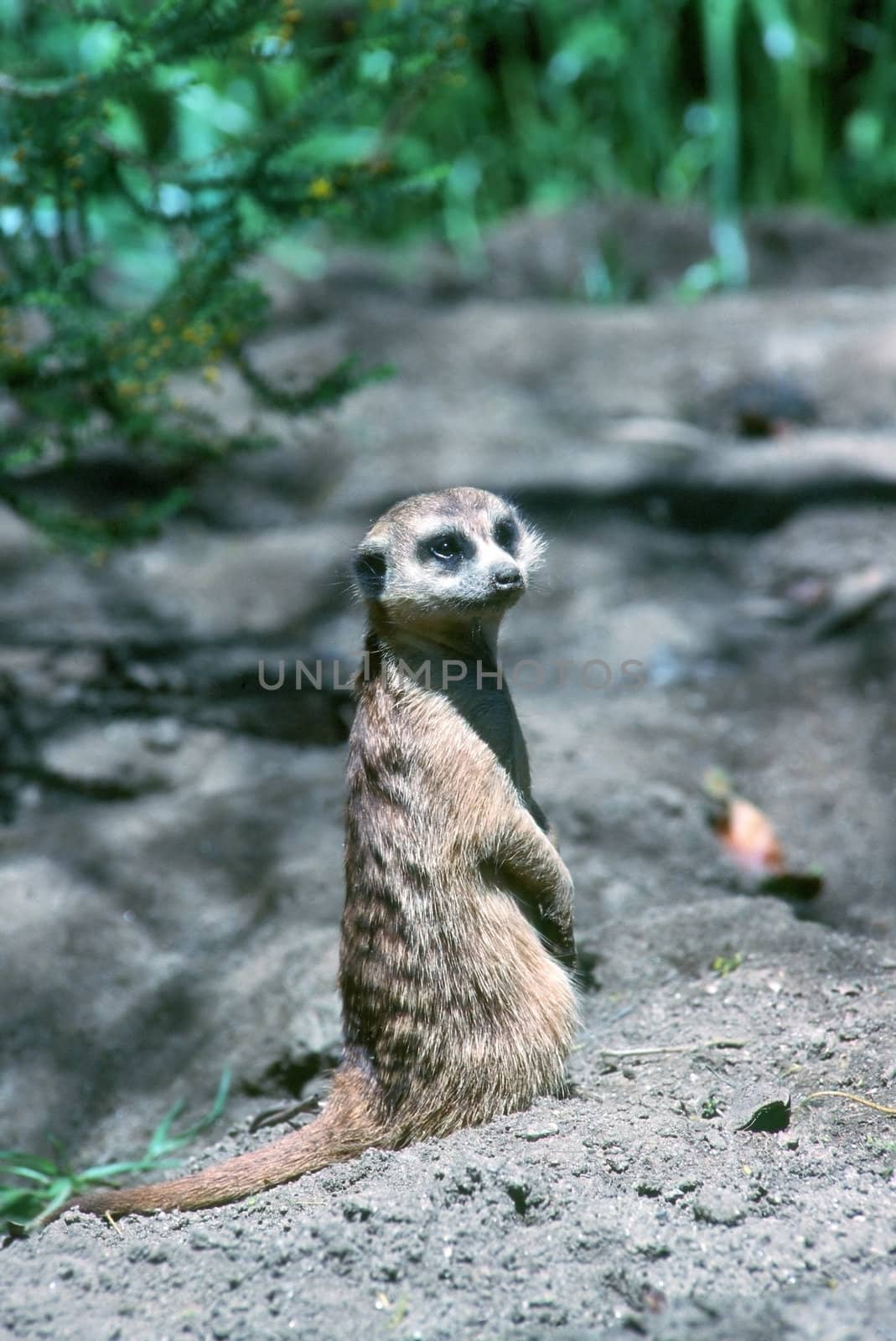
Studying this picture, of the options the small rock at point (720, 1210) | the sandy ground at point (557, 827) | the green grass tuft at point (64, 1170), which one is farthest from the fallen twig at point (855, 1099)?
the green grass tuft at point (64, 1170)

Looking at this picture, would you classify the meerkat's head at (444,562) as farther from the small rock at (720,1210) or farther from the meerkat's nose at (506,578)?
the small rock at (720,1210)

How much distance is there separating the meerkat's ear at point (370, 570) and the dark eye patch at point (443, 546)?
118 millimetres

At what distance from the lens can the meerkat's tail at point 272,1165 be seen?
2084 millimetres

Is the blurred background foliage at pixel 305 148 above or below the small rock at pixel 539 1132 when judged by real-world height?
above

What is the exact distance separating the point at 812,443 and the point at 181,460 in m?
2.60

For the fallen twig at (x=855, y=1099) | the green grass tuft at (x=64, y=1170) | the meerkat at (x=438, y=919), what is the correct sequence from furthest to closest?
the green grass tuft at (x=64, y=1170), the meerkat at (x=438, y=919), the fallen twig at (x=855, y=1099)

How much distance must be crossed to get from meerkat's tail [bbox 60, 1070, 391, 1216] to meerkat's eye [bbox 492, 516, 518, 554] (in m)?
1.10

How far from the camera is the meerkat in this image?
217 cm

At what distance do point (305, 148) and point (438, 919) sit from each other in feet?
18.9

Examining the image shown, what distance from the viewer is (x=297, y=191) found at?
3418mm

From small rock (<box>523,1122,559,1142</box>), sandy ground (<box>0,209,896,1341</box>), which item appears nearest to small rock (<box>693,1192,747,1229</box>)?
sandy ground (<box>0,209,896,1341</box>)

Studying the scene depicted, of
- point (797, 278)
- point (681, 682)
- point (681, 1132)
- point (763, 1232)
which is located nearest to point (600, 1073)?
point (681, 1132)

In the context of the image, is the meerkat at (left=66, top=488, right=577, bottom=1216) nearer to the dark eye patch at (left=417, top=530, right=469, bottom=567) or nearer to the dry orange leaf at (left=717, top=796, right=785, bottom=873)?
the dark eye patch at (left=417, top=530, right=469, bottom=567)

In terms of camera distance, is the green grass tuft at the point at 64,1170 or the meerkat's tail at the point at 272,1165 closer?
the meerkat's tail at the point at 272,1165
